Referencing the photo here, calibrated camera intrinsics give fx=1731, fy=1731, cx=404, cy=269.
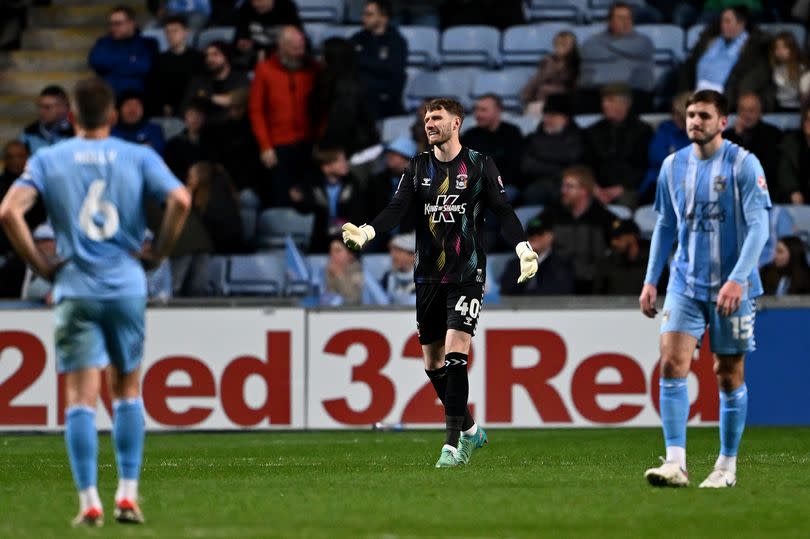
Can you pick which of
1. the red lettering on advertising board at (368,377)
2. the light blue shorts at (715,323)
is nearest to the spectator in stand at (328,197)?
the red lettering on advertising board at (368,377)

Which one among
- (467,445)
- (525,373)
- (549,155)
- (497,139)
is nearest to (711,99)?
(467,445)

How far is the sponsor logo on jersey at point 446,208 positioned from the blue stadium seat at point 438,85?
9294 millimetres

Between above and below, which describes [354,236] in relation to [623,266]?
above

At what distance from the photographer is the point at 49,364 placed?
15.9 m

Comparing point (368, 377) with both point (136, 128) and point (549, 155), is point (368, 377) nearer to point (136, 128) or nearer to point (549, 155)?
point (549, 155)

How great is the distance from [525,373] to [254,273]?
348 centimetres

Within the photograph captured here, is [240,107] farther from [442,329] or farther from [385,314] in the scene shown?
[442,329]

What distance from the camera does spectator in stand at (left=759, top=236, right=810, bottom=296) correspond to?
16.4 m

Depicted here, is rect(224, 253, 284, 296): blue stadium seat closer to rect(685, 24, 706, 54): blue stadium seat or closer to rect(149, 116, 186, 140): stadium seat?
rect(149, 116, 186, 140): stadium seat

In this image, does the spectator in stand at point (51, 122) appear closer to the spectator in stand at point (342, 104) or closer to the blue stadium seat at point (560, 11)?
the spectator in stand at point (342, 104)

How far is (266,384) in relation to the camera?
627 inches

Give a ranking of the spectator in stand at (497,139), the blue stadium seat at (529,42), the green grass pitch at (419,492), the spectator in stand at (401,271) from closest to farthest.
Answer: the green grass pitch at (419,492) → the spectator in stand at (401,271) → the spectator in stand at (497,139) → the blue stadium seat at (529,42)

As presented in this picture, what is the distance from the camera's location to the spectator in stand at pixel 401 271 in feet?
54.2

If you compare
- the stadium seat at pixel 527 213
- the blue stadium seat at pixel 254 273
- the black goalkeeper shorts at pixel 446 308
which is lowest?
the blue stadium seat at pixel 254 273
